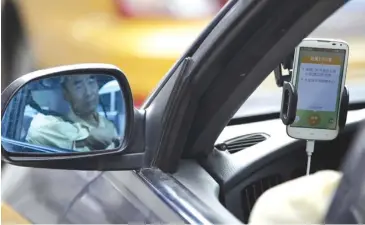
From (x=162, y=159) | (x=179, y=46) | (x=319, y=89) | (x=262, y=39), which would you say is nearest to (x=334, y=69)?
(x=319, y=89)

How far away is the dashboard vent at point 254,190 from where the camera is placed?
201 cm

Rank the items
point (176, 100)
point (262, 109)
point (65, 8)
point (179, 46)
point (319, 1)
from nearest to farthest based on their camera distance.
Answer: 1. point (319, 1)
2. point (176, 100)
3. point (262, 109)
4. point (179, 46)
5. point (65, 8)

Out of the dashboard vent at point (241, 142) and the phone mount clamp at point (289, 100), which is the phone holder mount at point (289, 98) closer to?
the phone mount clamp at point (289, 100)

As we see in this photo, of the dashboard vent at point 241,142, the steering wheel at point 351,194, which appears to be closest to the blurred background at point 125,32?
the dashboard vent at point 241,142

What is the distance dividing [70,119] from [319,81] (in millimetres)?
655

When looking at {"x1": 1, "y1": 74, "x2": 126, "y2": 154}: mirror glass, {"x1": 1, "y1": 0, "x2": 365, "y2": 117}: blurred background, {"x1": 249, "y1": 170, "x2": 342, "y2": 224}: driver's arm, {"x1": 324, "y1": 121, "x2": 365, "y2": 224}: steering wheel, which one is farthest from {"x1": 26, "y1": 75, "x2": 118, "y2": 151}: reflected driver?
{"x1": 1, "y1": 0, "x2": 365, "y2": 117}: blurred background

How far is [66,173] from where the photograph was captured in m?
2.02

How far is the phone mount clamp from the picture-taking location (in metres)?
2.04

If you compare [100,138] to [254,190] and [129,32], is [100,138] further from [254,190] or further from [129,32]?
[129,32]

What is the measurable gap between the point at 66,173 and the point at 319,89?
69cm

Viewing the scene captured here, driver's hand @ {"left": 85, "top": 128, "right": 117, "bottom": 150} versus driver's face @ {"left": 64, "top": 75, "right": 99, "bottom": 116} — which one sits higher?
driver's face @ {"left": 64, "top": 75, "right": 99, "bottom": 116}

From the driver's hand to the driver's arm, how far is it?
57 cm

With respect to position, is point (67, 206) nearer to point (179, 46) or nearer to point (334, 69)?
point (334, 69)

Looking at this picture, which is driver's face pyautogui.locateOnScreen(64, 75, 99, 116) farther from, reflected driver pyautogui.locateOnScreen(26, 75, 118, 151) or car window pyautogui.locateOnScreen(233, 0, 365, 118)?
car window pyautogui.locateOnScreen(233, 0, 365, 118)
